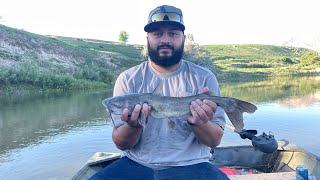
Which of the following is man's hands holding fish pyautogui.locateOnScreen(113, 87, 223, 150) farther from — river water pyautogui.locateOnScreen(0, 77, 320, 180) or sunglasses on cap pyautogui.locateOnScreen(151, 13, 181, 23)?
river water pyautogui.locateOnScreen(0, 77, 320, 180)

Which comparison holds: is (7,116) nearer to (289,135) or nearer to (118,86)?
(289,135)

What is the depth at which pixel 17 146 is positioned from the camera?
1450cm

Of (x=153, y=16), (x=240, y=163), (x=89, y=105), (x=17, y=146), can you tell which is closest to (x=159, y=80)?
(x=153, y=16)

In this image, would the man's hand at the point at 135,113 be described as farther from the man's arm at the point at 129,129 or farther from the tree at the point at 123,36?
the tree at the point at 123,36

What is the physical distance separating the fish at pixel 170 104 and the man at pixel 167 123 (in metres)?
0.07

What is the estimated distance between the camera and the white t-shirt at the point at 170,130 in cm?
470

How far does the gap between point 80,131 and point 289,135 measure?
359 inches

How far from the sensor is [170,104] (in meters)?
4.36

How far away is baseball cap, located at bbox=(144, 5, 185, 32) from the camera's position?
500cm

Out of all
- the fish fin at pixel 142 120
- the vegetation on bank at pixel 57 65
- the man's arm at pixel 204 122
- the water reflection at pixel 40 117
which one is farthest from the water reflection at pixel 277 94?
the fish fin at pixel 142 120

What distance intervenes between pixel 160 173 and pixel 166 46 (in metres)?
1.69

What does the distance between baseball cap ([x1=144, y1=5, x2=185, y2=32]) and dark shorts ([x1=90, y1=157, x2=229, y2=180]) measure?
73.4 inches

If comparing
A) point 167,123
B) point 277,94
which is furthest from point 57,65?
point 167,123

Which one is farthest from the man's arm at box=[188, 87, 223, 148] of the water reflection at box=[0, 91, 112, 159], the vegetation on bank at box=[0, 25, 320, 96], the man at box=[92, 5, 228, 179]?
the vegetation on bank at box=[0, 25, 320, 96]
